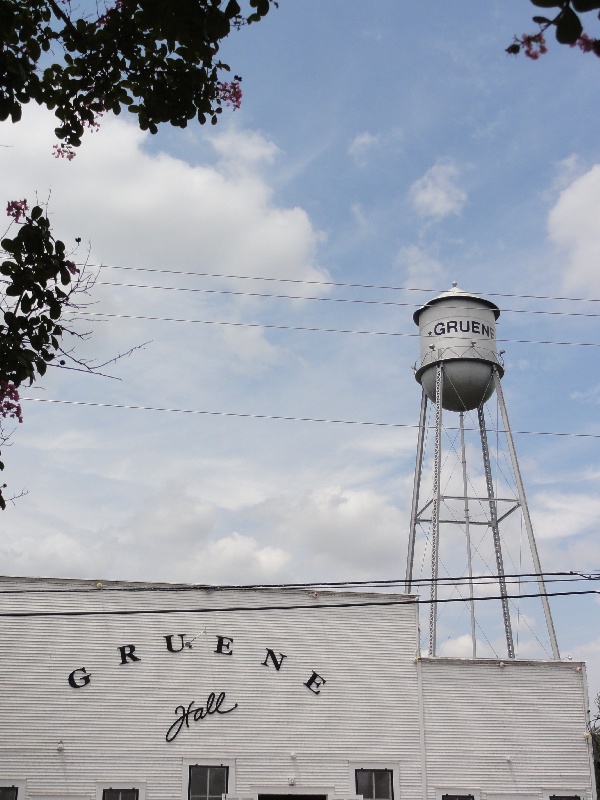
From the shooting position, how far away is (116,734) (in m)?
22.1

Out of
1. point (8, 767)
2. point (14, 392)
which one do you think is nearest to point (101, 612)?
point (8, 767)

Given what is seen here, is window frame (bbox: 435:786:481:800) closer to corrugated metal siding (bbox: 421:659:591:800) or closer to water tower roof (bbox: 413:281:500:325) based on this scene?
corrugated metal siding (bbox: 421:659:591:800)

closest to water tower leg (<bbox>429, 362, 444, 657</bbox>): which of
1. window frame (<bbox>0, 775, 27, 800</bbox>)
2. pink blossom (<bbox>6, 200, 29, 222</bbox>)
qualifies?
window frame (<bbox>0, 775, 27, 800</bbox>)

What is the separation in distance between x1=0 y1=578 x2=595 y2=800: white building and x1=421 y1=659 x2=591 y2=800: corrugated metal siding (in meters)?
0.03

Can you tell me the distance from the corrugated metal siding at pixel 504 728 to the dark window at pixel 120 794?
6858 millimetres

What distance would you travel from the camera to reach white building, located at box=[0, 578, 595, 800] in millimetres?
21969

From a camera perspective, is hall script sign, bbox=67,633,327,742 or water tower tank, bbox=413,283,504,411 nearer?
hall script sign, bbox=67,633,327,742

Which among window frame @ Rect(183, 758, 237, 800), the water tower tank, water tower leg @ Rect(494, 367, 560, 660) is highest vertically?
the water tower tank

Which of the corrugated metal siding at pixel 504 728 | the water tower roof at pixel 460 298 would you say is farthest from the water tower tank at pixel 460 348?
the corrugated metal siding at pixel 504 728

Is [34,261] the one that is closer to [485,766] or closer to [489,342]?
[485,766]

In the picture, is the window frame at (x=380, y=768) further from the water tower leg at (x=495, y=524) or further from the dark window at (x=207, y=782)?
the water tower leg at (x=495, y=524)

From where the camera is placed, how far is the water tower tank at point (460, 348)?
32.1 metres

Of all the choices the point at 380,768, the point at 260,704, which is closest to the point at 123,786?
the point at 260,704

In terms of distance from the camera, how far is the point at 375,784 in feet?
74.2
